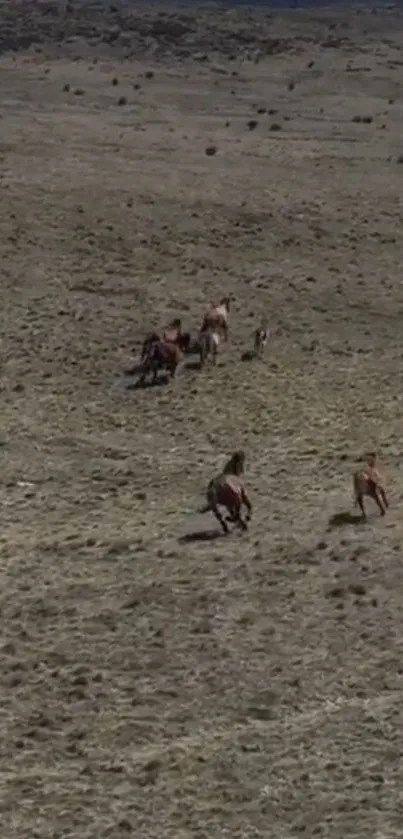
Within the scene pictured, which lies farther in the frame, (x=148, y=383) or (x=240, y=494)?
(x=148, y=383)

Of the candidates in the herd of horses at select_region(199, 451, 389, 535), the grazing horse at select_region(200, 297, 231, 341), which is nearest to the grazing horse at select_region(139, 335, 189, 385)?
the grazing horse at select_region(200, 297, 231, 341)

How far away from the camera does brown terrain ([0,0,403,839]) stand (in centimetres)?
1128

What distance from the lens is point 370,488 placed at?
16062mm

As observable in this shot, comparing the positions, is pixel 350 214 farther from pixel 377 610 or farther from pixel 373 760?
pixel 373 760

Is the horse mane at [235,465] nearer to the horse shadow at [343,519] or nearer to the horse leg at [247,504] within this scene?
the horse leg at [247,504]

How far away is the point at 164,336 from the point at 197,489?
198 inches

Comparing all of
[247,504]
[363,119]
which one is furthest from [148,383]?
[363,119]

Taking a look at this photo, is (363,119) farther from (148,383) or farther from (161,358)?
(148,383)

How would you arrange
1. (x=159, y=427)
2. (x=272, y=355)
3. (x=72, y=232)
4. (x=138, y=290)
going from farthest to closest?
1. (x=72, y=232)
2. (x=138, y=290)
3. (x=272, y=355)
4. (x=159, y=427)

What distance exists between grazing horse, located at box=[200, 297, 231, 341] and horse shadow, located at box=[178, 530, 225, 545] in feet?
24.8

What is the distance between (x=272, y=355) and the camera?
23.4 m

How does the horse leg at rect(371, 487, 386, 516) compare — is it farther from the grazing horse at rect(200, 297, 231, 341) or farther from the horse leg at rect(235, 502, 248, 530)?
the grazing horse at rect(200, 297, 231, 341)

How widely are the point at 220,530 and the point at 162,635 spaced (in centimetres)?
275

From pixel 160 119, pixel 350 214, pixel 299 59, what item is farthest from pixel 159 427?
pixel 299 59
